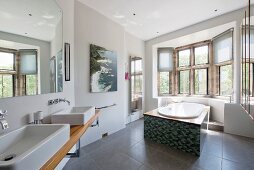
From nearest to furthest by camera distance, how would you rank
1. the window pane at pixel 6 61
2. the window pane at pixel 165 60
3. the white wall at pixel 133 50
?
the window pane at pixel 6 61, the white wall at pixel 133 50, the window pane at pixel 165 60

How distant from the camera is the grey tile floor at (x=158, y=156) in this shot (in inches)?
75.0

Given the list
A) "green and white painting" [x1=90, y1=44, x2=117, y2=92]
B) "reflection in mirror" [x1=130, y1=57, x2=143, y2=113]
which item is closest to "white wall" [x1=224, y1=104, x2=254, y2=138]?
"reflection in mirror" [x1=130, y1=57, x2=143, y2=113]

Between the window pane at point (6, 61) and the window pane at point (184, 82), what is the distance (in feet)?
15.4

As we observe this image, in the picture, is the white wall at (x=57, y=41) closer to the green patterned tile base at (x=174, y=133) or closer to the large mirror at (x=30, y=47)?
the large mirror at (x=30, y=47)

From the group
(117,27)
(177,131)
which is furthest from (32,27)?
(177,131)

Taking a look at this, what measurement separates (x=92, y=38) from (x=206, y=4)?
8.29 feet

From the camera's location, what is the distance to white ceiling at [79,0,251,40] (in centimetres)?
255

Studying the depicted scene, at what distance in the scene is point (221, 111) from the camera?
3352mm

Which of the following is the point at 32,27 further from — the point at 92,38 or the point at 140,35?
the point at 140,35

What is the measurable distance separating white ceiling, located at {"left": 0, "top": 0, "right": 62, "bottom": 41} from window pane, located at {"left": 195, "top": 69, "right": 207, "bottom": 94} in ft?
14.0

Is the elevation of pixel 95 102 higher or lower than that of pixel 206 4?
lower

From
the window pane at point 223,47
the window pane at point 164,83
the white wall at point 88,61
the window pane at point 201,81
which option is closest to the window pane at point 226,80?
the window pane at point 223,47

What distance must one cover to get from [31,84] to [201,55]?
4.69 meters

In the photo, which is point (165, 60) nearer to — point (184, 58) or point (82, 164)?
point (184, 58)
